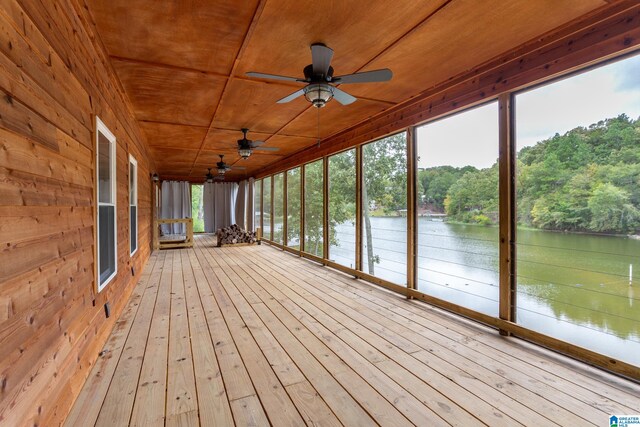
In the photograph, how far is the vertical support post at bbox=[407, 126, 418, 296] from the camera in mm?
3766

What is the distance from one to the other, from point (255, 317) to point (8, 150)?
2.44m

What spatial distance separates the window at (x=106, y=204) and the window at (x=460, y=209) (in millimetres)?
3261

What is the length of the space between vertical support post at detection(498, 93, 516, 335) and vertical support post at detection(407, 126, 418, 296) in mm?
1110

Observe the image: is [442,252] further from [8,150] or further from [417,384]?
[8,150]

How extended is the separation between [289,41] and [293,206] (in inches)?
275

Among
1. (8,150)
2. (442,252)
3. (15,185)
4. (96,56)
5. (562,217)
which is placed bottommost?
(442,252)

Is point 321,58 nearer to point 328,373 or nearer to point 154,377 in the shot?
point 328,373

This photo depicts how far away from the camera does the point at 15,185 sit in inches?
47.0

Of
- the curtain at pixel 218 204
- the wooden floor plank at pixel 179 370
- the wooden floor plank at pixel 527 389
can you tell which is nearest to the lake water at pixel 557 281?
the wooden floor plank at pixel 527 389

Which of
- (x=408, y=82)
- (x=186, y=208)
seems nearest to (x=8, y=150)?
(x=408, y=82)

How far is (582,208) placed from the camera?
240cm

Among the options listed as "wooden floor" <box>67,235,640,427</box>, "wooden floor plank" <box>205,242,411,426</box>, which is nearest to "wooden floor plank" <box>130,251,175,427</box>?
"wooden floor" <box>67,235,640,427</box>

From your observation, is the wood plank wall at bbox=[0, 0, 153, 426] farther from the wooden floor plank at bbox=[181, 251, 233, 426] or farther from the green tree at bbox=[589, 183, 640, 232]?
the green tree at bbox=[589, 183, 640, 232]

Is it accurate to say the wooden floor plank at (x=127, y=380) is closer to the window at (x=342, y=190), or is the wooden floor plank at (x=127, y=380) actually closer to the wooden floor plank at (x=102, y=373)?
the wooden floor plank at (x=102, y=373)
